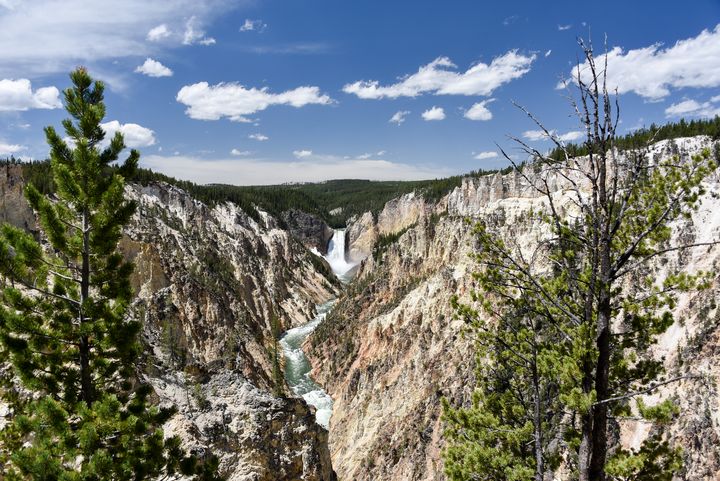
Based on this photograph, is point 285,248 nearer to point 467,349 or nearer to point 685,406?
point 467,349

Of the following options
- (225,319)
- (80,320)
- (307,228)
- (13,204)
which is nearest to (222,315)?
(225,319)

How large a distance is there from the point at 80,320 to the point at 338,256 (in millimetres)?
109009

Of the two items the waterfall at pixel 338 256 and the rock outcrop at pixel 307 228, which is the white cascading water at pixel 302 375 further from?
the rock outcrop at pixel 307 228

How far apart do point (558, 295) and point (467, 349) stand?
2318 centimetres

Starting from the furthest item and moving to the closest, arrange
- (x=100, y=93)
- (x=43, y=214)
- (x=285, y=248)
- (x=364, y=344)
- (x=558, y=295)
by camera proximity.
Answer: (x=285, y=248), (x=364, y=344), (x=100, y=93), (x=43, y=214), (x=558, y=295)

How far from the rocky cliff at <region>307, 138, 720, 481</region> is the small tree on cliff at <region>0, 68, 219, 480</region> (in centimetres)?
690

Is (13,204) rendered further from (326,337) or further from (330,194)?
(330,194)

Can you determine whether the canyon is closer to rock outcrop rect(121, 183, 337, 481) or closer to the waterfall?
Result: rock outcrop rect(121, 183, 337, 481)

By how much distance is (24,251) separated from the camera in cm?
754

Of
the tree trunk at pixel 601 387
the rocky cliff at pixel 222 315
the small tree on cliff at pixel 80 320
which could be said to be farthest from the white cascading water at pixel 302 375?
the tree trunk at pixel 601 387

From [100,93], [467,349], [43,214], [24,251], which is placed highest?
[100,93]

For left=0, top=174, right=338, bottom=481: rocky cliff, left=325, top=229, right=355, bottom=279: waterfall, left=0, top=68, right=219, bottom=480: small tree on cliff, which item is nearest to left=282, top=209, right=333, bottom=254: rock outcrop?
left=325, top=229, right=355, bottom=279: waterfall

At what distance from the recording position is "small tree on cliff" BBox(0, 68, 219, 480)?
291 inches

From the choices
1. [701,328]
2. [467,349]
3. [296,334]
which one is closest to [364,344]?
[467,349]
